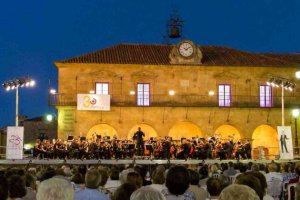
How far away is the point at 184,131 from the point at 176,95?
8.85ft

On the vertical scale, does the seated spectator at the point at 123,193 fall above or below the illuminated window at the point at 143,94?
below

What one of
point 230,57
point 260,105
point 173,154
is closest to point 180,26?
point 230,57

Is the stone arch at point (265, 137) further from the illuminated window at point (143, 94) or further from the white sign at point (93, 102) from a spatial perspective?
the white sign at point (93, 102)

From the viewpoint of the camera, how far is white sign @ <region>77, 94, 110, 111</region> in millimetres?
36031

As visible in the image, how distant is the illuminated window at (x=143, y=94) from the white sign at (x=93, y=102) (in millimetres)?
3017

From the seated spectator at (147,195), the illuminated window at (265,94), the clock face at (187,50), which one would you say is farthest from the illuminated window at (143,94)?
the seated spectator at (147,195)

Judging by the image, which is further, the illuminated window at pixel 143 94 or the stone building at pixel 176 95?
the illuminated window at pixel 143 94

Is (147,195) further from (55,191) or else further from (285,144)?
(285,144)

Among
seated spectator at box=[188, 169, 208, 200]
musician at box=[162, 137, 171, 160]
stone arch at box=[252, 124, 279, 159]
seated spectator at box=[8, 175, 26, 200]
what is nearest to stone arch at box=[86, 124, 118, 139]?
musician at box=[162, 137, 171, 160]

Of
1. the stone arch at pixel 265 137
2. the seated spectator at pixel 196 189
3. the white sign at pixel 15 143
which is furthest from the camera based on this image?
the stone arch at pixel 265 137

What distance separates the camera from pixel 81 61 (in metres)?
38.5

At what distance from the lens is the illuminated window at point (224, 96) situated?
Answer: 39812 millimetres

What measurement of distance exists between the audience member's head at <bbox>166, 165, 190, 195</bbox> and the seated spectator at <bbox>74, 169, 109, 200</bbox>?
4.06ft

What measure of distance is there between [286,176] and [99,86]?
27.4 m
